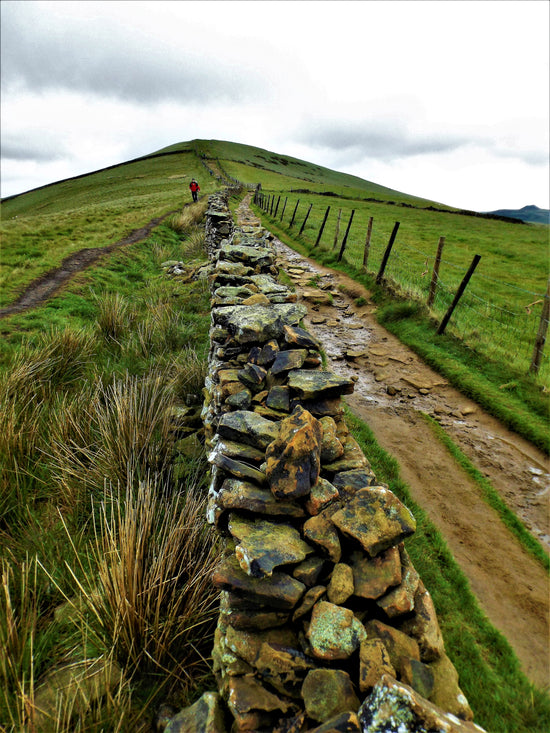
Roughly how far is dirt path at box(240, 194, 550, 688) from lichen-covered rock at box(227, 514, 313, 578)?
2.34 metres

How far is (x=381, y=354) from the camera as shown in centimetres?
812

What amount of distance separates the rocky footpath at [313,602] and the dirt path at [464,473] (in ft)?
6.09

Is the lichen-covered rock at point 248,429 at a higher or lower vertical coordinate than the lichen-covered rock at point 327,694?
higher

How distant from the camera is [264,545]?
2070 mm

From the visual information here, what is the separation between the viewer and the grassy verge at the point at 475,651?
243 centimetres

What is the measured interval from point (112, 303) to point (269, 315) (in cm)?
515

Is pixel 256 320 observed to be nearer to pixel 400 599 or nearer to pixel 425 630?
pixel 400 599

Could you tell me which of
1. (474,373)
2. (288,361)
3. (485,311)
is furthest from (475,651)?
(485,311)

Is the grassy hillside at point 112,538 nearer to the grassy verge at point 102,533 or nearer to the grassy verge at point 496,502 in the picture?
the grassy verge at point 102,533

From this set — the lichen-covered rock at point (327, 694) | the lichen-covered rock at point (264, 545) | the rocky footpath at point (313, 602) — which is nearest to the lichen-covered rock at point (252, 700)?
the rocky footpath at point (313, 602)

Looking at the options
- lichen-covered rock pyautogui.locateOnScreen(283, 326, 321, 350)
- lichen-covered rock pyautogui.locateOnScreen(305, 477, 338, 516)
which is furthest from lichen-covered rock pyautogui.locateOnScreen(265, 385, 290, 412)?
lichen-covered rock pyautogui.locateOnScreen(305, 477, 338, 516)

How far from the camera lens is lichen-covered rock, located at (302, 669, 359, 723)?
1587 millimetres

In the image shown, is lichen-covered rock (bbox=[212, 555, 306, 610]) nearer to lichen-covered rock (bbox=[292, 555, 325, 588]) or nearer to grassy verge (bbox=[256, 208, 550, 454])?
lichen-covered rock (bbox=[292, 555, 325, 588])

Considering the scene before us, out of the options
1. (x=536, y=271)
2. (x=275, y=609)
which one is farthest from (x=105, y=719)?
(x=536, y=271)
